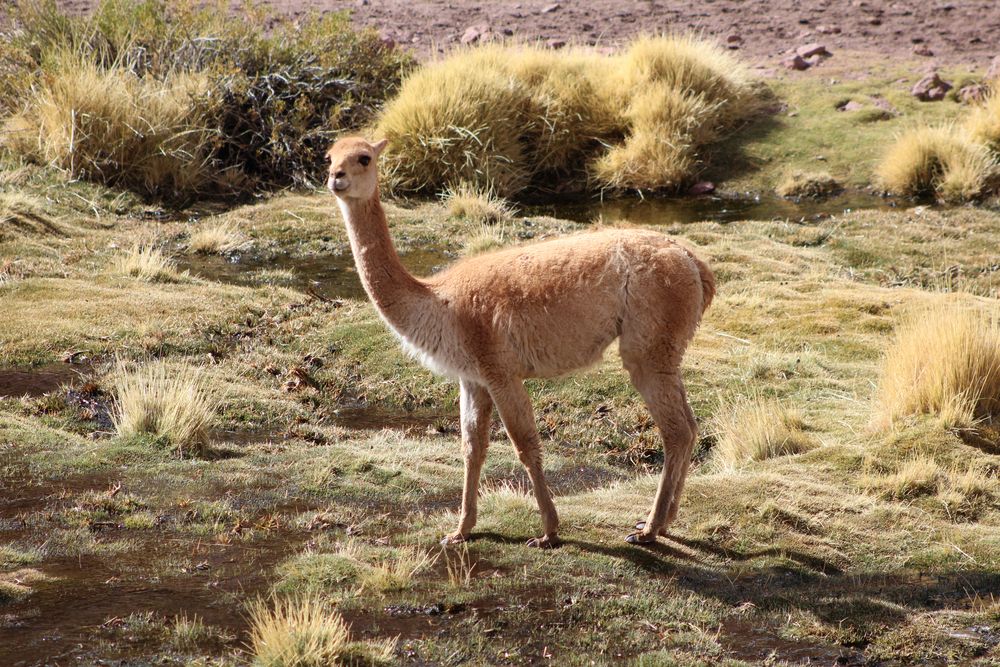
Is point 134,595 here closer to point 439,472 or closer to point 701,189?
point 439,472

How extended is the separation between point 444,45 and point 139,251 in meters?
9.34

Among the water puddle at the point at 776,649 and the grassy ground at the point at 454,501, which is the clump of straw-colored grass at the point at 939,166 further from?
the water puddle at the point at 776,649

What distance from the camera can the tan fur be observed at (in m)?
6.23

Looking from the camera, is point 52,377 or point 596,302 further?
point 52,377

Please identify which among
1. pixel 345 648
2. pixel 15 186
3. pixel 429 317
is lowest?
pixel 345 648

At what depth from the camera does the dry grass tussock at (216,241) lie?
42.2 feet

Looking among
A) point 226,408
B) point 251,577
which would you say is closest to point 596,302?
point 251,577

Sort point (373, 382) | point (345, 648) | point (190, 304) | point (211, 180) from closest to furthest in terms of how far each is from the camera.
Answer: point (345, 648)
point (373, 382)
point (190, 304)
point (211, 180)

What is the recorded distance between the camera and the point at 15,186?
13.7 m

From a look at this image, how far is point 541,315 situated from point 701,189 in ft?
33.8

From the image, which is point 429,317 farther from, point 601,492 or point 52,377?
point 52,377

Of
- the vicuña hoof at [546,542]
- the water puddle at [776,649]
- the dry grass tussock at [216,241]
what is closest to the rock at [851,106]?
the dry grass tussock at [216,241]

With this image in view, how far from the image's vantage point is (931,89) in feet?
57.0

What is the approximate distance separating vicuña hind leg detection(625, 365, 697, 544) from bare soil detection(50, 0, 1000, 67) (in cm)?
1410
